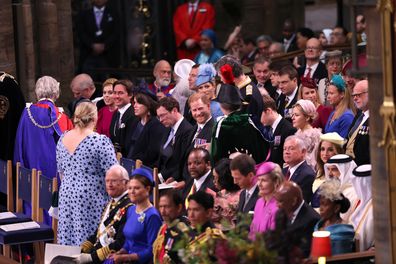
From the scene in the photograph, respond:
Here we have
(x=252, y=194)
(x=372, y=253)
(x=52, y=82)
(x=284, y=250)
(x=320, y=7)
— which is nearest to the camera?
(x=284, y=250)

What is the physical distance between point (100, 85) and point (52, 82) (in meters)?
5.21

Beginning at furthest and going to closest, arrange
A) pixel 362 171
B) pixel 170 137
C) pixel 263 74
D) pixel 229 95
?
pixel 263 74
pixel 170 137
pixel 229 95
pixel 362 171

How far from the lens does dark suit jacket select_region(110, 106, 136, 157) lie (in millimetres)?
18031

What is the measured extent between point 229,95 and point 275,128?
42.5 inches

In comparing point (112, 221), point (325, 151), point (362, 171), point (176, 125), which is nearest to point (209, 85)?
point (176, 125)

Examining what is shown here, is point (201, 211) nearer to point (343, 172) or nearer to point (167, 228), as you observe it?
point (167, 228)

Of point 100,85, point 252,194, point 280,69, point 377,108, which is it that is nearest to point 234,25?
point 100,85

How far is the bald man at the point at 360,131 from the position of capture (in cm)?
1546

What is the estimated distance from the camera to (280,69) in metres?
18.4

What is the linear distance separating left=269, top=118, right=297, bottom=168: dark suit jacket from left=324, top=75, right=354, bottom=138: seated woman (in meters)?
0.56

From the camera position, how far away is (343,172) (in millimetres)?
14242

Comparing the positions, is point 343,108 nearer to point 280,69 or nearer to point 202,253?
point 280,69

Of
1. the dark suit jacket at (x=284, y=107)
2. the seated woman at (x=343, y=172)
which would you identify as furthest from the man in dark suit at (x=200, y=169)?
the dark suit jacket at (x=284, y=107)

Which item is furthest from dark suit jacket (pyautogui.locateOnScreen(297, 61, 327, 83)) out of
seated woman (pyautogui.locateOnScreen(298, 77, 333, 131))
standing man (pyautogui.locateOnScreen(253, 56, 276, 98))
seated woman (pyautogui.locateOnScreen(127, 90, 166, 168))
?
seated woman (pyautogui.locateOnScreen(127, 90, 166, 168))
